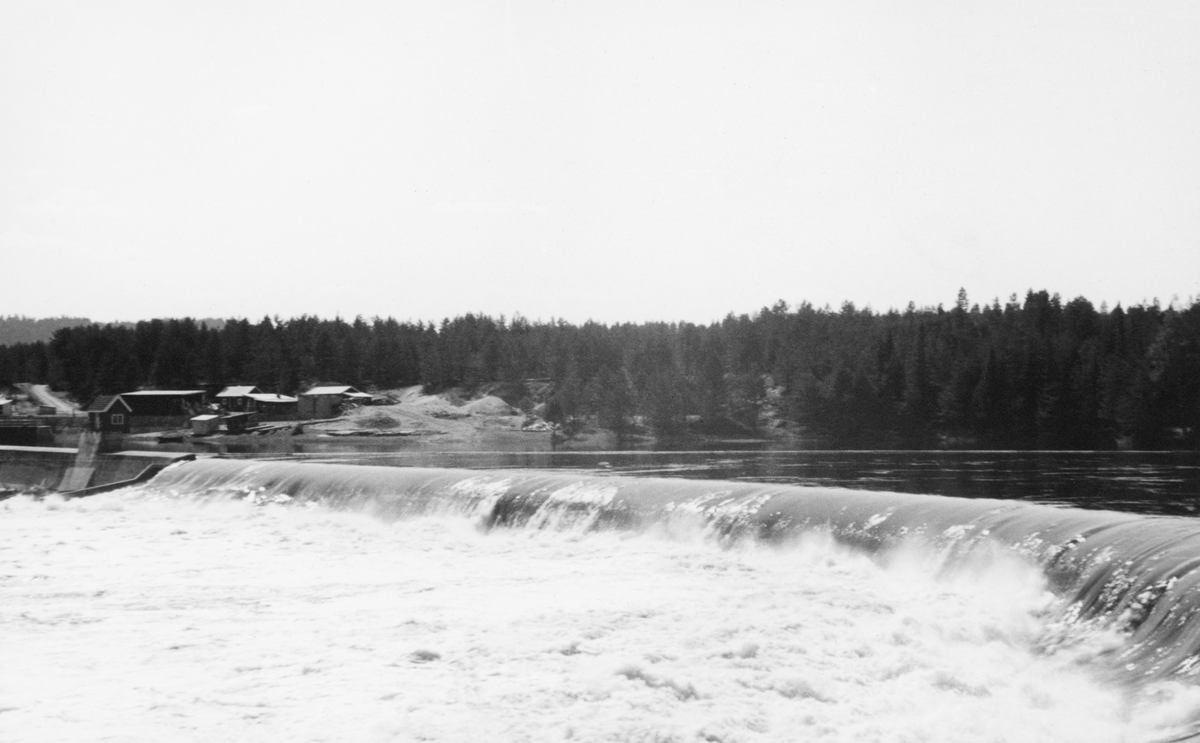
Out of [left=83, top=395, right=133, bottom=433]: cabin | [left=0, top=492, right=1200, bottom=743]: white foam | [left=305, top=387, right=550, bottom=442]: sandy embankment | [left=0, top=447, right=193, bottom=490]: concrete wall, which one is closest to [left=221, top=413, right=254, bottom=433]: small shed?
[left=305, top=387, right=550, bottom=442]: sandy embankment

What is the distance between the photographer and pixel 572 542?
576 inches

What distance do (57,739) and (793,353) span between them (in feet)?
340

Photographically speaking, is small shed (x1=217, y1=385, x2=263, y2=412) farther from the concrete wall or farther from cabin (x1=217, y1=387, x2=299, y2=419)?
the concrete wall

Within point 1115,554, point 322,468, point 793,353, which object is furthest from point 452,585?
point 793,353

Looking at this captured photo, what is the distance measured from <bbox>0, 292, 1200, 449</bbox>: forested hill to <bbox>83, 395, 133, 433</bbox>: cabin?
1726 centimetres

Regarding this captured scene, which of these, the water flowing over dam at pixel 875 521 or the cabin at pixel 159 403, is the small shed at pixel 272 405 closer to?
the cabin at pixel 159 403

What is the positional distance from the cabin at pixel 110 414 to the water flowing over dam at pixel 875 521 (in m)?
61.0

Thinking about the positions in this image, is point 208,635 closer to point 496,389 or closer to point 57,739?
point 57,739

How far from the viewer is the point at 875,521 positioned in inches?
498

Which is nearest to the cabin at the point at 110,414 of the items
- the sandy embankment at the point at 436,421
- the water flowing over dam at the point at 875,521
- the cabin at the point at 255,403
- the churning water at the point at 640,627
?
the cabin at the point at 255,403

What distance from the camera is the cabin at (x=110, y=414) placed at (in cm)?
7640

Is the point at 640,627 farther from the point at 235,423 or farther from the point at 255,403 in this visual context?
the point at 255,403

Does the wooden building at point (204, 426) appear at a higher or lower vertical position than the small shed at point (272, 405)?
lower

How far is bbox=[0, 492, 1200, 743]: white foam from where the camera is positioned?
23.3 ft
